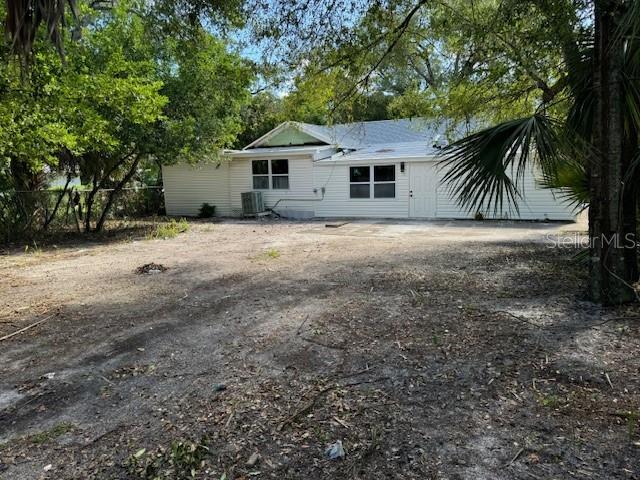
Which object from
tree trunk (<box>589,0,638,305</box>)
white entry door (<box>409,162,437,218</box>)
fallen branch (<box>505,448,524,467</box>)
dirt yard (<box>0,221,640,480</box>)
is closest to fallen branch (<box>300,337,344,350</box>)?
→ dirt yard (<box>0,221,640,480</box>)

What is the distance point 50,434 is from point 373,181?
1402 centimetres

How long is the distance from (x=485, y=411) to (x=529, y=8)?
182 inches

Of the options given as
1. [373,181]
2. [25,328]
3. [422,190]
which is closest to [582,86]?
[25,328]

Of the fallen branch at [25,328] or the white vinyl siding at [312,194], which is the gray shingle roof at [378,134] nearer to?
the white vinyl siding at [312,194]

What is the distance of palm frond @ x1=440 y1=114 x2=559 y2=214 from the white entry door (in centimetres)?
1080

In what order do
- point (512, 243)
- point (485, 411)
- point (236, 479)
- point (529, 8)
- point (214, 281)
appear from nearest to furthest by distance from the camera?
point (236, 479) → point (485, 411) → point (529, 8) → point (214, 281) → point (512, 243)

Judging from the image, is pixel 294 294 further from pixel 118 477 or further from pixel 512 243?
pixel 512 243

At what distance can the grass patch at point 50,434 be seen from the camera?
2.65m

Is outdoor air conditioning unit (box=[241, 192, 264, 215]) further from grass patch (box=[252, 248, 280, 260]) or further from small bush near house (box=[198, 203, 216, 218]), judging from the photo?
grass patch (box=[252, 248, 280, 260])

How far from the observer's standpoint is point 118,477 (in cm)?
229

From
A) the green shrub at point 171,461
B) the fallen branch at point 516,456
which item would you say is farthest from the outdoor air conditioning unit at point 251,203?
the fallen branch at point 516,456

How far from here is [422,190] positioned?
1518 centimetres

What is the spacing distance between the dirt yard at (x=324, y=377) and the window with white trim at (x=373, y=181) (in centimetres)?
913

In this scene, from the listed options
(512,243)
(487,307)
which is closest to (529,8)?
(487,307)
